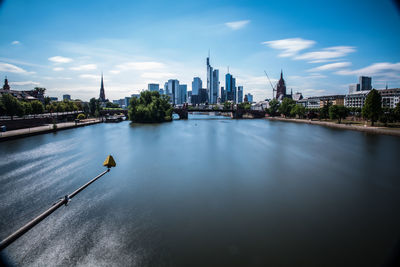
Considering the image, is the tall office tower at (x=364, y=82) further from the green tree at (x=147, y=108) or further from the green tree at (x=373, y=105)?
the green tree at (x=147, y=108)

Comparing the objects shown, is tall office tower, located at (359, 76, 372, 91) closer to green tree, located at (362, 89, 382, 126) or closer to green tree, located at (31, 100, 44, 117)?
green tree, located at (362, 89, 382, 126)

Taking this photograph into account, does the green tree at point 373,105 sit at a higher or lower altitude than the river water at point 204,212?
higher

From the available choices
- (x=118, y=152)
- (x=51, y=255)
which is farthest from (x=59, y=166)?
(x=51, y=255)

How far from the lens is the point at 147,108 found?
6469 cm

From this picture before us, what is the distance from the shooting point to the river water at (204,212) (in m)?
8.26

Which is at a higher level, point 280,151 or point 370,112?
point 370,112

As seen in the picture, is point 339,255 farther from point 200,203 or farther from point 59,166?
point 59,166

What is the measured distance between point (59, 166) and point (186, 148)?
14.5 metres

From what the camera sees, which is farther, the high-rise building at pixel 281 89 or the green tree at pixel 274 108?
the high-rise building at pixel 281 89

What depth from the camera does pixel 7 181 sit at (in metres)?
16.2

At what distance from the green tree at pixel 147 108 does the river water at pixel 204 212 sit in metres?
42.9

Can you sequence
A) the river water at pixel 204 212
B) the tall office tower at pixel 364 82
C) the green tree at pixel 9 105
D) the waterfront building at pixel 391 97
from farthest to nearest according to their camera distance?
the tall office tower at pixel 364 82, the waterfront building at pixel 391 97, the green tree at pixel 9 105, the river water at pixel 204 212

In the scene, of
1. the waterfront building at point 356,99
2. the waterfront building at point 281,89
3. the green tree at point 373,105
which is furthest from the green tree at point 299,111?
the waterfront building at point 281,89

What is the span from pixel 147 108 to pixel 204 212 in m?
56.5
